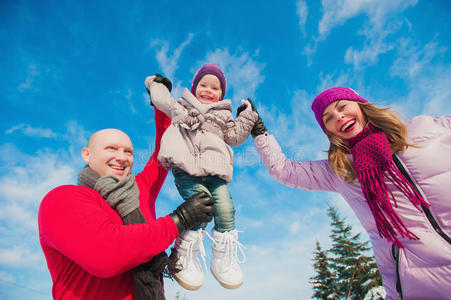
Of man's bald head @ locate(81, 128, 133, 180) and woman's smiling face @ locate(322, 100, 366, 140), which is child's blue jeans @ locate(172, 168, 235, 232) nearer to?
man's bald head @ locate(81, 128, 133, 180)

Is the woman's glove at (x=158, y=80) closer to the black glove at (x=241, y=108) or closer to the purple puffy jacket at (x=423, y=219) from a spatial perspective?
the black glove at (x=241, y=108)

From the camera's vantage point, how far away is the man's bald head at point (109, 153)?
2.43m

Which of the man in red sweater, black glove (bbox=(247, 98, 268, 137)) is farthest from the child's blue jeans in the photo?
black glove (bbox=(247, 98, 268, 137))

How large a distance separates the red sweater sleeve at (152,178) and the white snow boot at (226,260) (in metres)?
0.94

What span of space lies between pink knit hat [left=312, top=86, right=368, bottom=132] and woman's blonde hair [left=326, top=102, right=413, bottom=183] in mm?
164

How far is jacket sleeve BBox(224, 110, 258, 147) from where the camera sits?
298cm

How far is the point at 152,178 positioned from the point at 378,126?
304 centimetres

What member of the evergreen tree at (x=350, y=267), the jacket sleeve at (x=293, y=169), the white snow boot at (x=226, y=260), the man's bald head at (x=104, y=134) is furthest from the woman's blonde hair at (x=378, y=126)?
the evergreen tree at (x=350, y=267)

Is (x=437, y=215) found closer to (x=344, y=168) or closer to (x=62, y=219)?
(x=344, y=168)

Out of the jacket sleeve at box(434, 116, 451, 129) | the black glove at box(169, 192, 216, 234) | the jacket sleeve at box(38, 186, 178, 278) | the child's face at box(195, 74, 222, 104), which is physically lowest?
the jacket sleeve at box(38, 186, 178, 278)

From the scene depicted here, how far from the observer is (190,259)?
2297 mm

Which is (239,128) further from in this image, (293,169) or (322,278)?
(322,278)

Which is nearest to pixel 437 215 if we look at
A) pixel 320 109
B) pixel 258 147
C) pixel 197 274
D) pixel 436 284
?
pixel 436 284

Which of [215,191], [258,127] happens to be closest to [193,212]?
[215,191]
